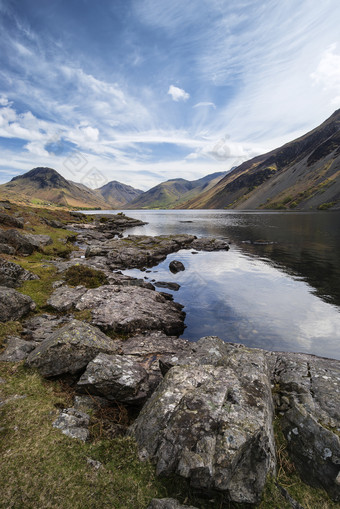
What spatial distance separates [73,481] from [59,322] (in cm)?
1079

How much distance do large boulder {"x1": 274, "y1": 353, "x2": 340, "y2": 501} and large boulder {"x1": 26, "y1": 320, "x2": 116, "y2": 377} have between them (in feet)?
25.8

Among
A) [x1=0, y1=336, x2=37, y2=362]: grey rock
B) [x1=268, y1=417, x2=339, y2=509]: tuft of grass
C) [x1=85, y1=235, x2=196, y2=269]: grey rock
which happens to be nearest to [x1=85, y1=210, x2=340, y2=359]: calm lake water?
[x1=85, y1=235, x2=196, y2=269]: grey rock

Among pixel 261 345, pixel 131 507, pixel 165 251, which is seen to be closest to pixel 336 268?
pixel 261 345

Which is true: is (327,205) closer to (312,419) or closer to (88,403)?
(312,419)

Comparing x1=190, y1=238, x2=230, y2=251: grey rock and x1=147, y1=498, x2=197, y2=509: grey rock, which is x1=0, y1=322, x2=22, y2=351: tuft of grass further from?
x1=190, y1=238, x2=230, y2=251: grey rock

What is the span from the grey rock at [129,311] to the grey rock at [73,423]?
8.55 m

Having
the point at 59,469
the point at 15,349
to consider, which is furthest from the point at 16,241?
the point at 59,469

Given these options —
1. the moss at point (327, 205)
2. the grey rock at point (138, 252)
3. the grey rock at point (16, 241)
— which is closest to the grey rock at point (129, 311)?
the grey rock at point (16, 241)

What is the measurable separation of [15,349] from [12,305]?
14.7ft

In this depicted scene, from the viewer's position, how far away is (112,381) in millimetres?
8953

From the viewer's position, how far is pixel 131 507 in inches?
211

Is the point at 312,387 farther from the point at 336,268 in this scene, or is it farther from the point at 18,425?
the point at 336,268

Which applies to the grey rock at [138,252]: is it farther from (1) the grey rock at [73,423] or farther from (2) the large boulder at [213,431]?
(2) the large boulder at [213,431]

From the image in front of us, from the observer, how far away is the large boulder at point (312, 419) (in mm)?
6718
